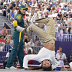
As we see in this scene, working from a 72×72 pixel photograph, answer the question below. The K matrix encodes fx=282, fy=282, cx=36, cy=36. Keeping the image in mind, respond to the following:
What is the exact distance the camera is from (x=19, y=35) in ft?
25.7

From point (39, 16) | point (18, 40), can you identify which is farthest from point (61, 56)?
point (39, 16)

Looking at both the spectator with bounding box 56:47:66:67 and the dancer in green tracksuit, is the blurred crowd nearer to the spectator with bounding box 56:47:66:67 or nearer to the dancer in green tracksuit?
the spectator with bounding box 56:47:66:67

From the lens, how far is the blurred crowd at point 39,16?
11.5 meters

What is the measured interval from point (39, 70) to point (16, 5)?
11683mm

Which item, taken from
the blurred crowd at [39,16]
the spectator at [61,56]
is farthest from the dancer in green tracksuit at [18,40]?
the spectator at [61,56]

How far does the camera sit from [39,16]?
53.7ft

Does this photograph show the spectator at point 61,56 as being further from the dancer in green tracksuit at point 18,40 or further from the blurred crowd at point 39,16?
the dancer in green tracksuit at point 18,40

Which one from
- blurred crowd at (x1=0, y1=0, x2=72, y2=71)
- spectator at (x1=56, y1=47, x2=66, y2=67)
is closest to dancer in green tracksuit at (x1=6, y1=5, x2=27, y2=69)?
blurred crowd at (x1=0, y1=0, x2=72, y2=71)

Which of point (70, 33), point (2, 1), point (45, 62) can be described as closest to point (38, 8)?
point (2, 1)

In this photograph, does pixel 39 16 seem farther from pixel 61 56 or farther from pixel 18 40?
pixel 18 40

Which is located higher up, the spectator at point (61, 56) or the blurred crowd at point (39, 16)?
the blurred crowd at point (39, 16)

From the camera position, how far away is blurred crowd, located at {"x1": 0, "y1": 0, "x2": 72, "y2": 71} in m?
11.5

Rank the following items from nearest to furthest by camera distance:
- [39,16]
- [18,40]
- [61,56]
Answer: [18,40]
[61,56]
[39,16]

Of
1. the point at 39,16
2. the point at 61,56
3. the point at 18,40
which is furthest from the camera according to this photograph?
the point at 39,16
